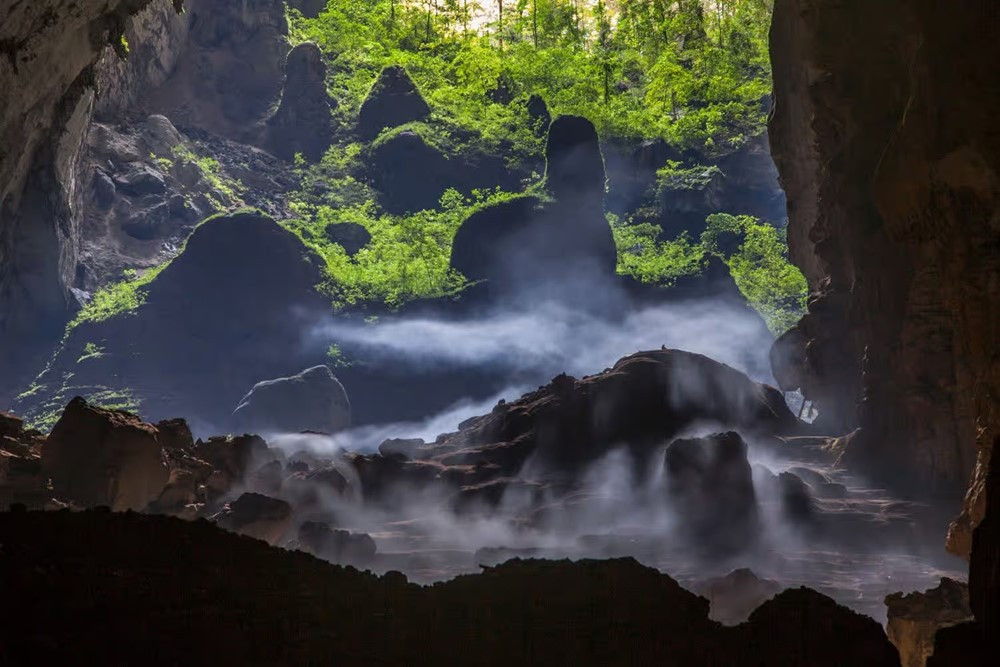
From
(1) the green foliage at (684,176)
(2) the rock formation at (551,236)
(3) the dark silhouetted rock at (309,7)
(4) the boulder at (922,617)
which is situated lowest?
(4) the boulder at (922,617)

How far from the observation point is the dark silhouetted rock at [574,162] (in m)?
50.0

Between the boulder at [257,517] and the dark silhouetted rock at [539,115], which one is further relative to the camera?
the dark silhouetted rock at [539,115]

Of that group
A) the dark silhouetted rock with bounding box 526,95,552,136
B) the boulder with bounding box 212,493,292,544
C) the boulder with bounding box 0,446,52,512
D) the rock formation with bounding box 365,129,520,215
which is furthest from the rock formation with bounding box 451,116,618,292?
the boulder with bounding box 0,446,52,512

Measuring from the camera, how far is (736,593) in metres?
14.8

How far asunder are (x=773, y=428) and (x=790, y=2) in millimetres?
12661

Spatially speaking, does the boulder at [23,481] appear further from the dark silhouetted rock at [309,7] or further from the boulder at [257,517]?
the dark silhouetted rock at [309,7]

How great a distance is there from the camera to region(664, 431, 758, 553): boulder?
20.5 metres

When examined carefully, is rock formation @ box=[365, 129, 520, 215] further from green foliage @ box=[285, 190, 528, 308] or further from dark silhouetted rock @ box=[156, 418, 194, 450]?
dark silhouetted rock @ box=[156, 418, 194, 450]

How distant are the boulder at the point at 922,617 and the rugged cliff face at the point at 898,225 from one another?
151cm

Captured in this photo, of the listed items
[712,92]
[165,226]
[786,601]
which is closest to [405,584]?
[786,601]

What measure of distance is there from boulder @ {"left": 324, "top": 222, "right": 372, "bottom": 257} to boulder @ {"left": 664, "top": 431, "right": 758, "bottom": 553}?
3991 centimetres

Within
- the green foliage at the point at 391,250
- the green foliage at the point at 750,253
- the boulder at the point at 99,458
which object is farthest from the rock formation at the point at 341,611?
the green foliage at the point at 750,253

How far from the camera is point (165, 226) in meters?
57.0

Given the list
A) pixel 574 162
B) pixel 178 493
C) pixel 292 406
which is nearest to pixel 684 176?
pixel 574 162
